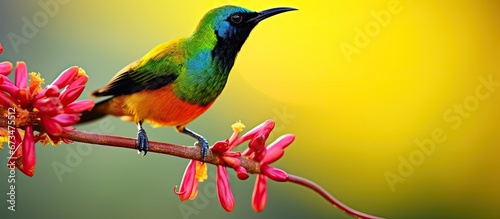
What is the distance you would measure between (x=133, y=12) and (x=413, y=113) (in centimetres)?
113

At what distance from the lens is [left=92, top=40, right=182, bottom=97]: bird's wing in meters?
0.89

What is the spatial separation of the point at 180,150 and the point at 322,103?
60.6 inches

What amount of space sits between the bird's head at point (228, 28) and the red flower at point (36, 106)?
0.30m

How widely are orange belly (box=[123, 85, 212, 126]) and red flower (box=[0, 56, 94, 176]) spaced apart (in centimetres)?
27

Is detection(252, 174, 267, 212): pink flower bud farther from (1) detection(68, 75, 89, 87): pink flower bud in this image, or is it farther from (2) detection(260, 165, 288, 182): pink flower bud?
(1) detection(68, 75, 89, 87): pink flower bud

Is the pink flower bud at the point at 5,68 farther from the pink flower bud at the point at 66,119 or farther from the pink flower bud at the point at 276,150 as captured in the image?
the pink flower bud at the point at 276,150

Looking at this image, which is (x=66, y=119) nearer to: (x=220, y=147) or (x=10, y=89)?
(x=10, y=89)

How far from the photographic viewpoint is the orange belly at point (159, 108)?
2.93 feet

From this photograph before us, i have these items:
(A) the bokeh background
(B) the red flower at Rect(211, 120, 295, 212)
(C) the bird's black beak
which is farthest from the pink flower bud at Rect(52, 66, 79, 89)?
(A) the bokeh background

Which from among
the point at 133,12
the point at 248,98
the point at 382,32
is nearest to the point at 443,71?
the point at 382,32

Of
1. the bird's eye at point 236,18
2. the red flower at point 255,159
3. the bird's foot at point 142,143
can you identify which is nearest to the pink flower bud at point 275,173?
the red flower at point 255,159

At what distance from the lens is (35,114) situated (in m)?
0.60

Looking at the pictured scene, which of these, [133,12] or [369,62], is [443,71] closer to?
[369,62]

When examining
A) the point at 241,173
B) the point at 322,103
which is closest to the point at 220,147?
the point at 241,173
